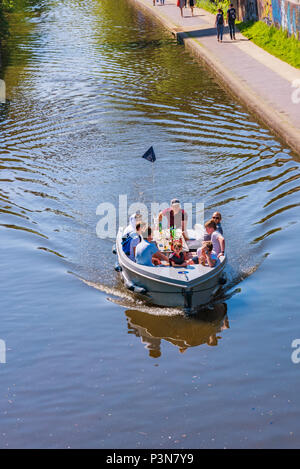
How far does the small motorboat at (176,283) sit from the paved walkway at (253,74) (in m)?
8.84

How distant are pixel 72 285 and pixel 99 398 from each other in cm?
424

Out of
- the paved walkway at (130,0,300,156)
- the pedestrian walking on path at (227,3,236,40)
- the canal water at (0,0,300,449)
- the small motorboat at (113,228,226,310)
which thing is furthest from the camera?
the pedestrian walking on path at (227,3,236,40)

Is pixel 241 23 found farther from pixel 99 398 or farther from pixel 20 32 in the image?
pixel 99 398

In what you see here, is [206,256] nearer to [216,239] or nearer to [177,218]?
[216,239]

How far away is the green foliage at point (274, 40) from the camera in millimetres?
32213

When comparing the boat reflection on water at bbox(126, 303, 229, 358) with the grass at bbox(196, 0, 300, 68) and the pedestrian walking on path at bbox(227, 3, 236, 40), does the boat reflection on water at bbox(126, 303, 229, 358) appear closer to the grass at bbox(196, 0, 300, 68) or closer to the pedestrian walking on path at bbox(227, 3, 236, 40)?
the grass at bbox(196, 0, 300, 68)

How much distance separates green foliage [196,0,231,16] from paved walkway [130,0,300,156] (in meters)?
2.05

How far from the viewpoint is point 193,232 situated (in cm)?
1502

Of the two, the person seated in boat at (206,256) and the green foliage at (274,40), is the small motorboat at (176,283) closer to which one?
the person seated in boat at (206,256)

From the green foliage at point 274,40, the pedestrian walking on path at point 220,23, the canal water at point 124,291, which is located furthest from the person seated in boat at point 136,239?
the pedestrian walking on path at point 220,23

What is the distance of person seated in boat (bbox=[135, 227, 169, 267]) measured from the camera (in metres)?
13.3

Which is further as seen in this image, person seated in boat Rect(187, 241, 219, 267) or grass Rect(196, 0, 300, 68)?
grass Rect(196, 0, 300, 68)

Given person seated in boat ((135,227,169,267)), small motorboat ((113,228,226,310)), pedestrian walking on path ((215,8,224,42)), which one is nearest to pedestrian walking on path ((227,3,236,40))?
pedestrian walking on path ((215,8,224,42))
